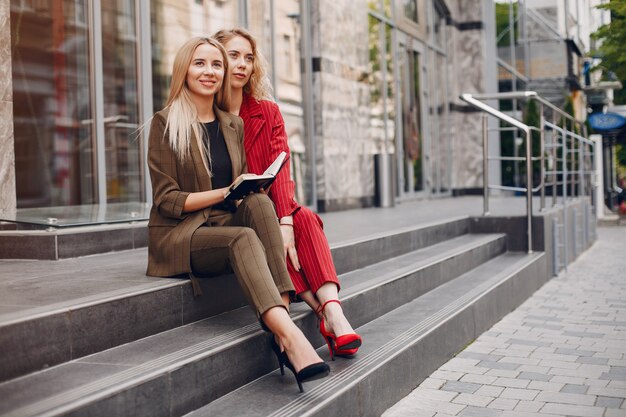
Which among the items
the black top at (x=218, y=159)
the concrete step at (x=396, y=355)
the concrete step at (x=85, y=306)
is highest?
the black top at (x=218, y=159)

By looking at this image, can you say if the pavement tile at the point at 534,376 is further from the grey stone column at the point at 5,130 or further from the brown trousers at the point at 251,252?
the grey stone column at the point at 5,130

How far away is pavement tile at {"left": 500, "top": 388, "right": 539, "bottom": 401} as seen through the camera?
12.5 feet

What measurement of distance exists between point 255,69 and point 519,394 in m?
2.19

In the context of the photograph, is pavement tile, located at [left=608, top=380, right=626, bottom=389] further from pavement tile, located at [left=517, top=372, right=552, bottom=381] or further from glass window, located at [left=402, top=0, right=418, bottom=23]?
glass window, located at [left=402, top=0, right=418, bottom=23]

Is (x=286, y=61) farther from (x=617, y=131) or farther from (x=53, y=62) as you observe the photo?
(x=617, y=131)

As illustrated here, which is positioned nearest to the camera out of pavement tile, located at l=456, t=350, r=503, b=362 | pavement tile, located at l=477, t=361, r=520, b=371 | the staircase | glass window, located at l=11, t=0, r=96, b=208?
the staircase

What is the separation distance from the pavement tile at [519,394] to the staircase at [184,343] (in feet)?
1.57

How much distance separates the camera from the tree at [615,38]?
16.0 meters

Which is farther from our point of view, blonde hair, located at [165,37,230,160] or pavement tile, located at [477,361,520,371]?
pavement tile, located at [477,361,520,371]

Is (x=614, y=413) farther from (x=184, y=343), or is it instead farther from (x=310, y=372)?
(x=184, y=343)

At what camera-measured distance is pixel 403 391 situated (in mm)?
3896

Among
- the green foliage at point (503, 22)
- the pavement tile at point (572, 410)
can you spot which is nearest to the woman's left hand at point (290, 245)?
the pavement tile at point (572, 410)

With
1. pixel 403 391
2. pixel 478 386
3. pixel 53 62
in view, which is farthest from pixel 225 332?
pixel 53 62

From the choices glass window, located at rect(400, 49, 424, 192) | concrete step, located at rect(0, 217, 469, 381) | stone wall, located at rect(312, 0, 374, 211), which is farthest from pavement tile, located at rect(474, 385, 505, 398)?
glass window, located at rect(400, 49, 424, 192)
